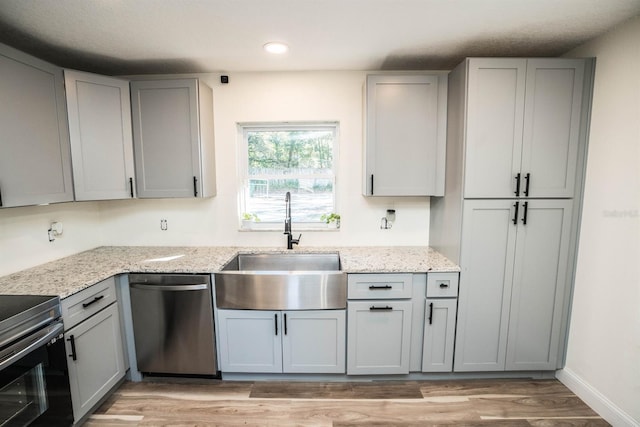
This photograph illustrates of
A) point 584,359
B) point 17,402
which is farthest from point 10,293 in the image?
point 584,359

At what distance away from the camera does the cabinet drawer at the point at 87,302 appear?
62.8 inches

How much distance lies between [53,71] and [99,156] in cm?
59

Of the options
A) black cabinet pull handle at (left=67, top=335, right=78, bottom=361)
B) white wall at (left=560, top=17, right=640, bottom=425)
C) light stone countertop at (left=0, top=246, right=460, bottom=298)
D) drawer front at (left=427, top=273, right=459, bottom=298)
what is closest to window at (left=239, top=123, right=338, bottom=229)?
light stone countertop at (left=0, top=246, right=460, bottom=298)

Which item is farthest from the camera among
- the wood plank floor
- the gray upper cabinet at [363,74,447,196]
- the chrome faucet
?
the chrome faucet

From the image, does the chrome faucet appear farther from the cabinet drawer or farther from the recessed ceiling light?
the cabinet drawer

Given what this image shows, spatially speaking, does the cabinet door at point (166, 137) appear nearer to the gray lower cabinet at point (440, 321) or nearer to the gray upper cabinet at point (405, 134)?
the gray upper cabinet at point (405, 134)

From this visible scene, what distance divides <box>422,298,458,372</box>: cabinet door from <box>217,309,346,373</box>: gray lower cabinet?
2.03ft

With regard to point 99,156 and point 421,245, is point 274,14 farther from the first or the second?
point 421,245

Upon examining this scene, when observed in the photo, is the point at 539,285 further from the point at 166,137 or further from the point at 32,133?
the point at 32,133

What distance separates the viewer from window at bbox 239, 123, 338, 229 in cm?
260

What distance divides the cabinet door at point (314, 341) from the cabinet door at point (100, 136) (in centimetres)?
172

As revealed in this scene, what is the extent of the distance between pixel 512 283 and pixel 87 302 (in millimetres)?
2886

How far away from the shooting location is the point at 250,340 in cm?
205

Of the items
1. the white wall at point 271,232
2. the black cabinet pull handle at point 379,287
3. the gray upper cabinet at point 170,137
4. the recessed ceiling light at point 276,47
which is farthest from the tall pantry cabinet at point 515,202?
the gray upper cabinet at point 170,137
